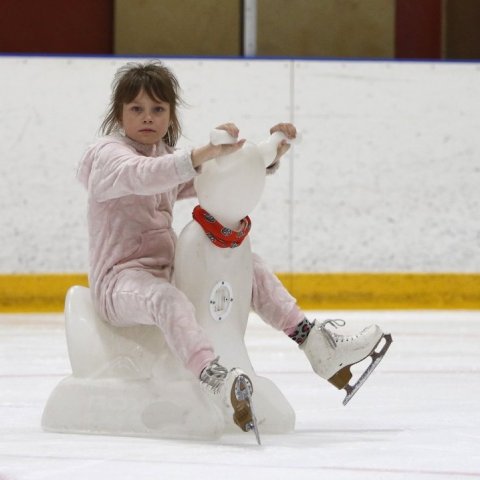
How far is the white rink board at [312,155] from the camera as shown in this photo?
18.1 ft

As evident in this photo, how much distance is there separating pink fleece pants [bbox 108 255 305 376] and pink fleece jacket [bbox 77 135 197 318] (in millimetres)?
46

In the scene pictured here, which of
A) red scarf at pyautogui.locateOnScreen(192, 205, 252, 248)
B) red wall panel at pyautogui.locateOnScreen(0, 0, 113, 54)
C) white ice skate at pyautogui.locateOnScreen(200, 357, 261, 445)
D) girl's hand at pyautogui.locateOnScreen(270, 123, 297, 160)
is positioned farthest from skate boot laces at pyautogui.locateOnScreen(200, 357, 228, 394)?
red wall panel at pyautogui.locateOnScreen(0, 0, 113, 54)

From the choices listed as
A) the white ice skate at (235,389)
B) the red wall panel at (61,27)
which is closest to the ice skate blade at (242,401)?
the white ice skate at (235,389)

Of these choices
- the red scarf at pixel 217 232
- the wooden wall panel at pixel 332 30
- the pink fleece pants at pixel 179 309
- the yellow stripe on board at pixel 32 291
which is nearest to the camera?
the pink fleece pants at pixel 179 309

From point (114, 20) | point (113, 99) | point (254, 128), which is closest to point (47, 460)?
point (113, 99)

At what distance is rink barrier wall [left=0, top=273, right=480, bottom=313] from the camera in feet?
18.1

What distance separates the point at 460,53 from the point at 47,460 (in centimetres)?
535

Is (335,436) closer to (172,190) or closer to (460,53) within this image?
(172,190)

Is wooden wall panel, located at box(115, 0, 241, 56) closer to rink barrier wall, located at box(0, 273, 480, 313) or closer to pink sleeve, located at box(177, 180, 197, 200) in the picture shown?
rink barrier wall, located at box(0, 273, 480, 313)

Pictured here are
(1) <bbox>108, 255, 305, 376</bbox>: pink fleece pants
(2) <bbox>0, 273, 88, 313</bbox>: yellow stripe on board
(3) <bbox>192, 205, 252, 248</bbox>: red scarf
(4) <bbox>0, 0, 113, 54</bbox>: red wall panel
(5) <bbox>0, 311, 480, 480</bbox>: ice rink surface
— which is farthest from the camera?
(4) <bbox>0, 0, 113, 54</bbox>: red wall panel

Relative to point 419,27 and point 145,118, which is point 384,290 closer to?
point 419,27

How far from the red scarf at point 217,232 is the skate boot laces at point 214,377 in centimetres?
26

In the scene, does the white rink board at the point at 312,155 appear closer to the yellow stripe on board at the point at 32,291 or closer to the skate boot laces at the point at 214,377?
the yellow stripe on board at the point at 32,291

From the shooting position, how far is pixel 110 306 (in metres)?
2.72
